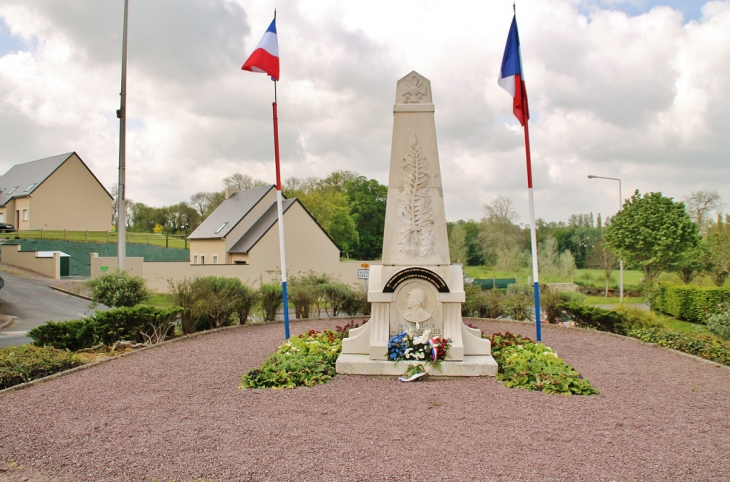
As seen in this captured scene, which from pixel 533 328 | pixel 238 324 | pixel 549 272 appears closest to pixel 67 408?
pixel 238 324

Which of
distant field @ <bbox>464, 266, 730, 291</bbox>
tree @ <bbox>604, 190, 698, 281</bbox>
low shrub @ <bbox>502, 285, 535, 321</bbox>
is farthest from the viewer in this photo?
distant field @ <bbox>464, 266, 730, 291</bbox>

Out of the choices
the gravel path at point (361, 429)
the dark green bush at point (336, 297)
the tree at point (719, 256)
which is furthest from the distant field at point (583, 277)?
the gravel path at point (361, 429)

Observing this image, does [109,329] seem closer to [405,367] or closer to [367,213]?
[405,367]

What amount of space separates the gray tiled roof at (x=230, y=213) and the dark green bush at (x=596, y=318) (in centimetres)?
2280

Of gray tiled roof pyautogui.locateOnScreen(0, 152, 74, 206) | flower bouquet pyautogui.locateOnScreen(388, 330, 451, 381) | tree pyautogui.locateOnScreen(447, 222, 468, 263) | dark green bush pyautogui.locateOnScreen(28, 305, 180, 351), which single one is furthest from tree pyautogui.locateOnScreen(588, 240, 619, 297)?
gray tiled roof pyautogui.locateOnScreen(0, 152, 74, 206)

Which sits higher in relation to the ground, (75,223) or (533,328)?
(75,223)

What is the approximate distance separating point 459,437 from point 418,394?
5.92 feet

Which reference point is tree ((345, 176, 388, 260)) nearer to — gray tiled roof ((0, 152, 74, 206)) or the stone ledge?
gray tiled roof ((0, 152, 74, 206))

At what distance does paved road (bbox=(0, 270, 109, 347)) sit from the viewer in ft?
50.5

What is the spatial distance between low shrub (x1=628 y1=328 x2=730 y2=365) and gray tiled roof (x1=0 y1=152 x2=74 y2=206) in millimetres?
44004

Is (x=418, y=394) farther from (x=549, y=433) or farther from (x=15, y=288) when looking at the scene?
(x=15, y=288)

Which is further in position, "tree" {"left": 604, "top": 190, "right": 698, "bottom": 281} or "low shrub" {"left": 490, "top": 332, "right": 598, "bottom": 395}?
"tree" {"left": 604, "top": 190, "right": 698, "bottom": 281}

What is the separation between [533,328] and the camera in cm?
1486

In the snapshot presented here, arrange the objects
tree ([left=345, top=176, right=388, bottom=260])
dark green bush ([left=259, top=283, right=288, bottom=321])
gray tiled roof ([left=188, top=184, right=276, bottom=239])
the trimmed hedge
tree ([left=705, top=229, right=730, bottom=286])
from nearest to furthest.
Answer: dark green bush ([left=259, top=283, right=288, bottom=321])
the trimmed hedge
tree ([left=705, top=229, right=730, bottom=286])
gray tiled roof ([left=188, top=184, right=276, bottom=239])
tree ([left=345, top=176, right=388, bottom=260])
